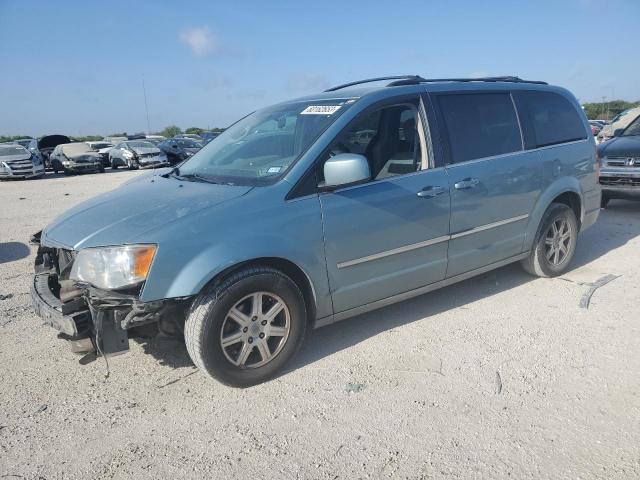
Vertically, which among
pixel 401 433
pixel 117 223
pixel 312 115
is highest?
pixel 312 115

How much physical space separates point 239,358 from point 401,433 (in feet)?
3.51

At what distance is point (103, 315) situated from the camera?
2.83m

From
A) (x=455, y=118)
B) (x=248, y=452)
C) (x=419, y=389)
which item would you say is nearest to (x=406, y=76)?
(x=455, y=118)

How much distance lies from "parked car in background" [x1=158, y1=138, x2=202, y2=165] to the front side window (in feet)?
72.0

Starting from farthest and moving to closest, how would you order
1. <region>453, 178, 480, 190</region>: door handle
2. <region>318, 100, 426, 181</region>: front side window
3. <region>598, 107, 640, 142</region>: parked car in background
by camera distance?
<region>598, 107, 640, 142</region>: parked car in background < <region>453, 178, 480, 190</region>: door handle < <region>318, 100, 426, 181</region>: front side window

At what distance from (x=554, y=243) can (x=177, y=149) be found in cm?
2280

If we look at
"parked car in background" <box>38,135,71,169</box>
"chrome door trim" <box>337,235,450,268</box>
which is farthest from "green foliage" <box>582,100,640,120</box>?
"chrome door trim" <box>337,235,450,268</box>

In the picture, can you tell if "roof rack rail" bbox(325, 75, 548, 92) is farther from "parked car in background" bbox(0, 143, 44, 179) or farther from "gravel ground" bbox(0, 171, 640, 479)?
"parked car in background" bbox(0, 143, 44, 179)

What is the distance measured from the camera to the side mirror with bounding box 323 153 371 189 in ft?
10.5

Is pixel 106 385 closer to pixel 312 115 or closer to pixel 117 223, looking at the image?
pixel 117 223

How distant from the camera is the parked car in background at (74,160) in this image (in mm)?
21906

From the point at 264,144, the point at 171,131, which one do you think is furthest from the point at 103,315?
the point at 171,131

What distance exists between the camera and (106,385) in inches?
127

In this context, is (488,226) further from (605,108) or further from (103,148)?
(605,108)
